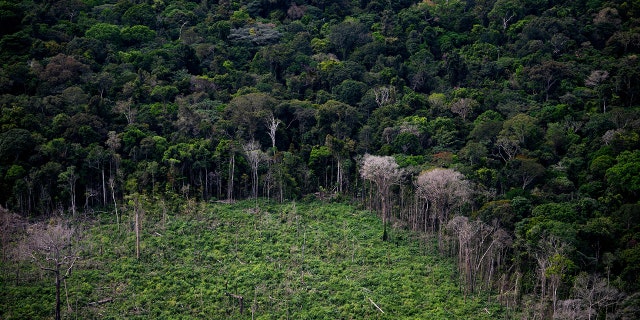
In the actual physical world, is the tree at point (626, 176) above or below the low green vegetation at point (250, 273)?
above

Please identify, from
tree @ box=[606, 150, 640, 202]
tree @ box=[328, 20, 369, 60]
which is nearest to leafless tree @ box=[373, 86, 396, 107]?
tree @ box=[328, 20, 369, 60]

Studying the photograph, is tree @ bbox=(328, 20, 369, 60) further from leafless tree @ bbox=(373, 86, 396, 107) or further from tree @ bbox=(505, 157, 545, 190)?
tree @ bbox=(505, 157, 545, 190)

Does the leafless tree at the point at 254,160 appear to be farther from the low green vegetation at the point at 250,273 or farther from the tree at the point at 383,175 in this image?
the tree at the point at 383,175

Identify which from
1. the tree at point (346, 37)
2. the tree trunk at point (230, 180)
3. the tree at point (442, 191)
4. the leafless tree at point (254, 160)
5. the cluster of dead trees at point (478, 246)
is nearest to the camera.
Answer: the cluster of dead trees at point (478, 246)

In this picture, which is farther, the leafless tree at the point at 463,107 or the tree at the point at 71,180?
the leafless tree at the point at 463,107

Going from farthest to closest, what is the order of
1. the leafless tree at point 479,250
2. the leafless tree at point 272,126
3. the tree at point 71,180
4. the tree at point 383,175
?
the leafless tree at point 272,126, the tree at point 383,175, the tree at point 71,180, the leafless tree at point 479,250

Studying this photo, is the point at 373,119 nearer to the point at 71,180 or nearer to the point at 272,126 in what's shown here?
the point at 272,126

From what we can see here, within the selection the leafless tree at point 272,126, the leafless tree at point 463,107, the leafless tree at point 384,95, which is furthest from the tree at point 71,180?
the leafless tree at point 463,107
